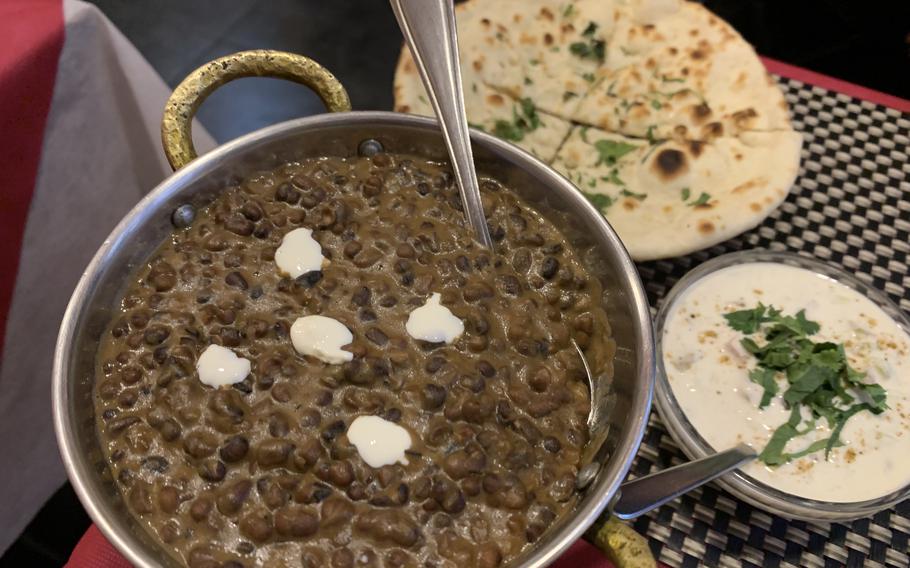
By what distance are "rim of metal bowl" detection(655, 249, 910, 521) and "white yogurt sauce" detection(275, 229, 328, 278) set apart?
3.04 feet

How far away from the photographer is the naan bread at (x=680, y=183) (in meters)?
2.09

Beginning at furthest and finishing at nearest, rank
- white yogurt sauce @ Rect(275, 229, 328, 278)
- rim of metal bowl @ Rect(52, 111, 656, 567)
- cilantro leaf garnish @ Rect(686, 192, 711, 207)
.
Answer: cilantro leaf garnish @ Rect(686, 192, 711, 207)
white yogurt sauce @ Rect(275, 229, 328, 278)
rim of metal bowl @ Rect(52, 111, 656, 567)

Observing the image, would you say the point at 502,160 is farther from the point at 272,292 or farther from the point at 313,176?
the point at 272,292

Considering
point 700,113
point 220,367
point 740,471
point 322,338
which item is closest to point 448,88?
point 322,338

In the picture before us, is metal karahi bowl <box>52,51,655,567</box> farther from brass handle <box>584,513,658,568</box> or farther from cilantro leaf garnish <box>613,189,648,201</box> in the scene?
cilantro leaf garnish <box>613,189,648,201</box>

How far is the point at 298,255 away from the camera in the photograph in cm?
157

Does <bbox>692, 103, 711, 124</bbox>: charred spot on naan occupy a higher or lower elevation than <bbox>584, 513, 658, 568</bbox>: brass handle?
higher

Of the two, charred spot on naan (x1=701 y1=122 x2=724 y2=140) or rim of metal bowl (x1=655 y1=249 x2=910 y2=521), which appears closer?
rim of metal bowl (x1=655 y1=249 x2=910 y2=521)

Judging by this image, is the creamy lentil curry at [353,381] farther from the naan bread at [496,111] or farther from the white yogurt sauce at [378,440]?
the naan bread at [496,111]

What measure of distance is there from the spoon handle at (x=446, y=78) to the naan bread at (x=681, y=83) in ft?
3.51

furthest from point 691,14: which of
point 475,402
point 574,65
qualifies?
point 475,402

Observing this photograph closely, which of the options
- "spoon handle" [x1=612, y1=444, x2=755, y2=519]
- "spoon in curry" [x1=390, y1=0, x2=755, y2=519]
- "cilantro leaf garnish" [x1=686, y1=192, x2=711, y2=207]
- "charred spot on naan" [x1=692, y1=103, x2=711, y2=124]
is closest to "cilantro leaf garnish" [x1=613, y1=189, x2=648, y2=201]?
"cilantro leaf garnish" [x1=686, y1=192, x2=711, y2=207]

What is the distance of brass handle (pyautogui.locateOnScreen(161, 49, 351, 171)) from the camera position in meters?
1.57

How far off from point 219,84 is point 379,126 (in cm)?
38
